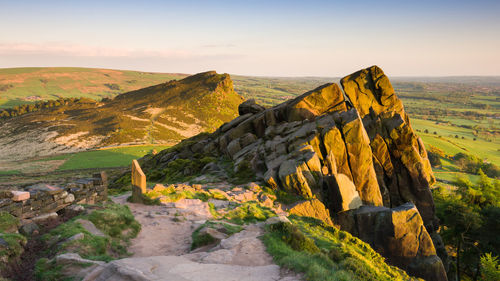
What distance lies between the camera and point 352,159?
34750mm

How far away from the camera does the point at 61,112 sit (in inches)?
6649

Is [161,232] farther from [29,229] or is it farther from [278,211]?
[278,211]

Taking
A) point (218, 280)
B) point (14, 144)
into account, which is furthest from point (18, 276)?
point (14, 144)

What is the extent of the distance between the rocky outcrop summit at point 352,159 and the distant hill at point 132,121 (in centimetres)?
7921

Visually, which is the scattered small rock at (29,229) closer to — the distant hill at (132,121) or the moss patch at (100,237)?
the moss patch at (100,237)

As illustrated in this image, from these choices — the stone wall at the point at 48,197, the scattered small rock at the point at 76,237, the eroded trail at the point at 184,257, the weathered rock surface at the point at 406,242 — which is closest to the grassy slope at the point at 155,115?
the stone wall at the point at 48,197

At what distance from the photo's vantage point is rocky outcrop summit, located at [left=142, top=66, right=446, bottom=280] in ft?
82.3

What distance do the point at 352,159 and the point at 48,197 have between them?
102 feet

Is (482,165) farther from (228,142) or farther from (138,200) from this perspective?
(138,200)

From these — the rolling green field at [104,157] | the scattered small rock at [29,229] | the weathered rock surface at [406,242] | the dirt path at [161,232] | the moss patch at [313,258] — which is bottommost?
the rolling green field at [104,157]

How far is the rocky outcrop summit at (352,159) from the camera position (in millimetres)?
25094

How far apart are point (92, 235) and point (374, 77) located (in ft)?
152

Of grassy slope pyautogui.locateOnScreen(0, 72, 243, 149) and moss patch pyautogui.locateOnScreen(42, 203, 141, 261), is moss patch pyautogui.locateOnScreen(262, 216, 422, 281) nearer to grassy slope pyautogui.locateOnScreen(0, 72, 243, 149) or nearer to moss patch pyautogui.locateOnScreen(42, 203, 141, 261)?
moss patch pyautogui.locateOnScreen(42, 203, 141, 261)

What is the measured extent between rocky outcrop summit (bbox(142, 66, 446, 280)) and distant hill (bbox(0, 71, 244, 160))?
79.2m
